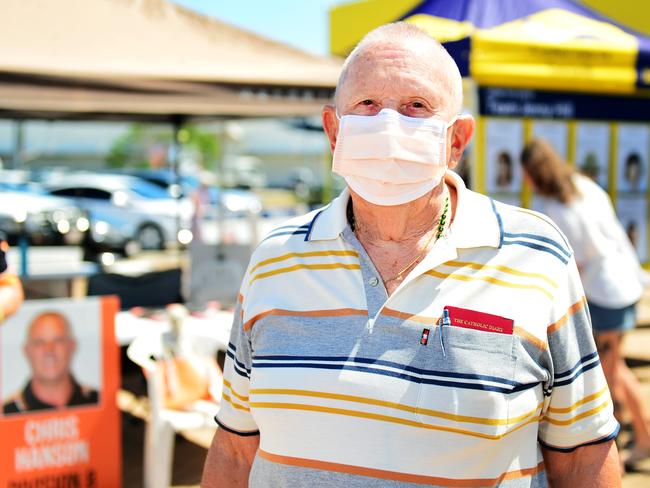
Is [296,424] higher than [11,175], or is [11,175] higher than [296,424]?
[296,424]

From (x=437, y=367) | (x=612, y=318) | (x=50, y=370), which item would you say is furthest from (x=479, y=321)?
(x=612, y=318)

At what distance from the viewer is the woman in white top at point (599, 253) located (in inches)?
154

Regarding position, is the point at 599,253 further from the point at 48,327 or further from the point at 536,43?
the point at 48,327

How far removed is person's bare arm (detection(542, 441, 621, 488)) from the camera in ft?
4.46

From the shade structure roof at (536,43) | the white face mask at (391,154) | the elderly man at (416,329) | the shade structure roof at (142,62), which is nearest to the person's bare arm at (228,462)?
the elderly man at (416,329)

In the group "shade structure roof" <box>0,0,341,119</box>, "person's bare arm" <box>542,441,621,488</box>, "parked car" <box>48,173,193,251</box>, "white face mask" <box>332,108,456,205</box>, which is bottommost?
"parked car" <box>48,173,193,251</box>

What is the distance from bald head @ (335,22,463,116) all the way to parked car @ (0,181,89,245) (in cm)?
1447

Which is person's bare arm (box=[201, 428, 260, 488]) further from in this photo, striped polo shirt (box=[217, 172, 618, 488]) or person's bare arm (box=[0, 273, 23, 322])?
person's bare arm (box=[0, 273, 23, 322])

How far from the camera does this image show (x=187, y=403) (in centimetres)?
402

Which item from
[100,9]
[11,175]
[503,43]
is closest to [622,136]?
[503,43]

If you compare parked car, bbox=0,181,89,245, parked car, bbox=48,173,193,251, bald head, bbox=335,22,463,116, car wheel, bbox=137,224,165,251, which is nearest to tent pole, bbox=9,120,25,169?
parked car, bbox=0,181,89,245

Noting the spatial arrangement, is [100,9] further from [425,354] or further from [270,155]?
[270,155]

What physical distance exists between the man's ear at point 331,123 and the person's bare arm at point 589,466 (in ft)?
2.44

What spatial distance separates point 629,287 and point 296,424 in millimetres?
3192
